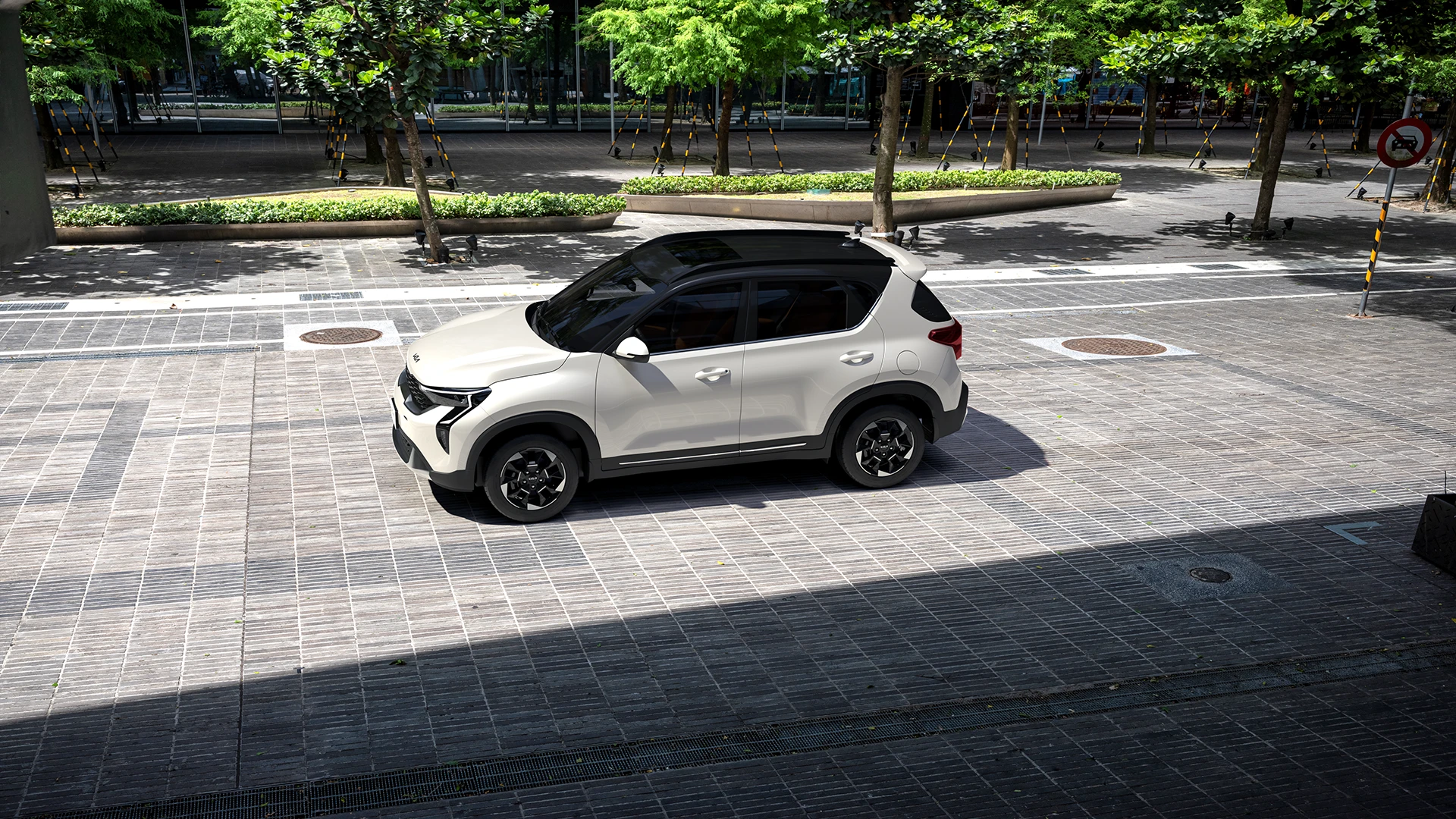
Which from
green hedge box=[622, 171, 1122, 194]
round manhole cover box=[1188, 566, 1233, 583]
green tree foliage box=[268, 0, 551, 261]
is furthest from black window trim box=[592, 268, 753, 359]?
green hedge box=[622, 171, 1122, 194]

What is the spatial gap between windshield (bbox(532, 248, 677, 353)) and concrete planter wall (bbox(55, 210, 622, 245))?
10.9m

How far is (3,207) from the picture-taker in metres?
16.5

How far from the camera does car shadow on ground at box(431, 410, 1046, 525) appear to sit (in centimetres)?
811

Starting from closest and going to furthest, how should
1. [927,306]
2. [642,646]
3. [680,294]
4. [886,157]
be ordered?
[642,646], [680,294], [927,306], [886,157]

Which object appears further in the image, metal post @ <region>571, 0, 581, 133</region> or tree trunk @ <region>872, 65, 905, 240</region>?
metal post @ <region>571, 0, 581, 133</region>

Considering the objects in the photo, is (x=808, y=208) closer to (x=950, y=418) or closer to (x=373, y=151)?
(x=373, y=151)

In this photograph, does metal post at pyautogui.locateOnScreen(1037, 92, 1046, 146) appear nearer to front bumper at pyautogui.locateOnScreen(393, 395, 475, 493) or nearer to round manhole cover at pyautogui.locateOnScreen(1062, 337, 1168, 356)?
round manhole cover at pyautogui.locateOnScreen(1062, 337, 1168, 356)

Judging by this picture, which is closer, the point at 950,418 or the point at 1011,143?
the point at 950,418

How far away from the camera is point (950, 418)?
852 centimetres

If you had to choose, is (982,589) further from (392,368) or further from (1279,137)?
(1279,137)

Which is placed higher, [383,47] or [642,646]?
[383,47]

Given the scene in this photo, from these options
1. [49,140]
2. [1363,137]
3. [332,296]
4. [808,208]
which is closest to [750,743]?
[332,296]

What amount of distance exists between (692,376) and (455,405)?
1615 millimetres

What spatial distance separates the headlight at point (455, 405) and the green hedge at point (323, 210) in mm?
12396
